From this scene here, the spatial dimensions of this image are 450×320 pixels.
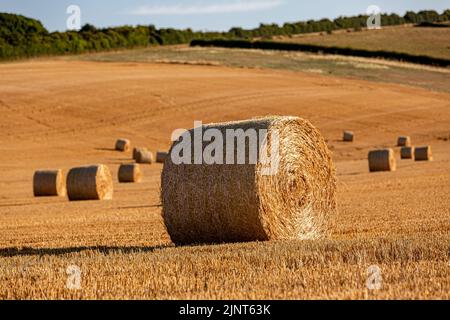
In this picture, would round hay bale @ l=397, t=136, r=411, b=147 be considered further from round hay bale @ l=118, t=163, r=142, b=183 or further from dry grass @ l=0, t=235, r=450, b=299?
dry grass @ l=0, t=235, r=450, b=299

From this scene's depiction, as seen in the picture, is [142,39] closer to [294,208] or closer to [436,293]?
[294,208]

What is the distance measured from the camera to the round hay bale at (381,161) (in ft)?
91.8

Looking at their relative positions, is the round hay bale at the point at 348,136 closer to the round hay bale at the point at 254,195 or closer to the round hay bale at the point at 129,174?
the round hay bale at the point at 129,174

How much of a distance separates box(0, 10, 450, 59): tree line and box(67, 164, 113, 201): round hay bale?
154ft

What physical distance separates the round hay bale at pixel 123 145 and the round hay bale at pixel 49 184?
14.2m

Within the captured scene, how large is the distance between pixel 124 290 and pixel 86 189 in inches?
563

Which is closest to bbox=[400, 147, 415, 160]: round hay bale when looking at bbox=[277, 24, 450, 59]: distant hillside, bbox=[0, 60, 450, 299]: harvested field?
bbox=[0, 60, 450, 299]: harvested field

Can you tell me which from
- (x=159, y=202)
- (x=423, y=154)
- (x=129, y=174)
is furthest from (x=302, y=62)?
(x=159, y=202)

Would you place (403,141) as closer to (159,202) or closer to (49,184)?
(49,184)

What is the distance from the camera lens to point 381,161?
2798 centimetres

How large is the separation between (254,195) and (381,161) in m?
17.4

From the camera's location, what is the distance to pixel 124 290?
7609mm

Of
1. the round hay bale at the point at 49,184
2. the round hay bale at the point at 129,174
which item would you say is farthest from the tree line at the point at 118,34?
the round hay bale at the point at 49,184
